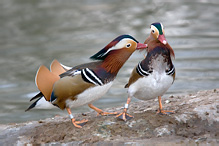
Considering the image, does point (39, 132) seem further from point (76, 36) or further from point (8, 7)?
point (8, 7)

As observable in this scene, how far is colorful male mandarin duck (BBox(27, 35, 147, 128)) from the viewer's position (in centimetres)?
607

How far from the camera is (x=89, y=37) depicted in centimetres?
1603

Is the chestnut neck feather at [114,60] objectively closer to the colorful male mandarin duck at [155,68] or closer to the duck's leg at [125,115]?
the colorful male mandarin duck at [155,68]

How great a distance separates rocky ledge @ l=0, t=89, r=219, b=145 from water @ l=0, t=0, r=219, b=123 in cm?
190

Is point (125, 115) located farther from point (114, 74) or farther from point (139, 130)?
point (114, 74)

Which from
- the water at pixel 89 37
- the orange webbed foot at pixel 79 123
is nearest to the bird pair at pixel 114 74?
the orange webbed foot at pixel 79 123

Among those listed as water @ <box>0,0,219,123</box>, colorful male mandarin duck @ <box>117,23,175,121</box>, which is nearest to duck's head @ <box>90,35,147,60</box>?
colorful male mandarin duck @ <box>117,23,175,121</box>

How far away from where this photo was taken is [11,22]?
62.7 feet

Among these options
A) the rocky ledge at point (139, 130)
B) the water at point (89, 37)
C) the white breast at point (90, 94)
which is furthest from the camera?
the water at point (89, 37)

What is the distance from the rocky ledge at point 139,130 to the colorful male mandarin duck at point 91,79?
255 millimetres

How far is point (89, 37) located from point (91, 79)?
1006 cm

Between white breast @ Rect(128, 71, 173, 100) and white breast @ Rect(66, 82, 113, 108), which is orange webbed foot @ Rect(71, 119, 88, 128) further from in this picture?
white breast @ Rect(128, 71, 173, 100)

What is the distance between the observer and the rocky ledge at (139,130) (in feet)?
19.5

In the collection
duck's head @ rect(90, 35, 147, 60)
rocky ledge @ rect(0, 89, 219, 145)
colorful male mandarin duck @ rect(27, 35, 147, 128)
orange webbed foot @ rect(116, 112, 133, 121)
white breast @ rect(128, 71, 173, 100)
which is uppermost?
duck's head @ rect(90, 35, 147, 60)
